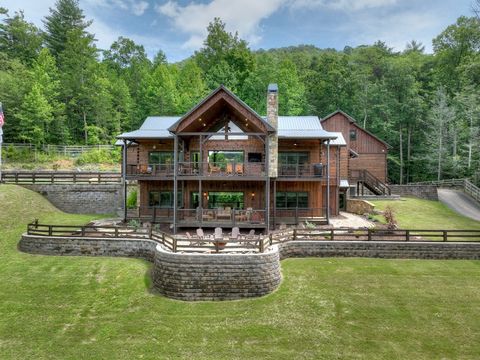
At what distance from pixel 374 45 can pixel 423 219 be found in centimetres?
4746

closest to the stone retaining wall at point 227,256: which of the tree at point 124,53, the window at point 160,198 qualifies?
the window at point 160,198

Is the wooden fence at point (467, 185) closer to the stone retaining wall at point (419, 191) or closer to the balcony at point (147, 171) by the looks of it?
the stone retaining wall at point (419, 191)

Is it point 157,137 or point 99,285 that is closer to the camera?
point 99,285

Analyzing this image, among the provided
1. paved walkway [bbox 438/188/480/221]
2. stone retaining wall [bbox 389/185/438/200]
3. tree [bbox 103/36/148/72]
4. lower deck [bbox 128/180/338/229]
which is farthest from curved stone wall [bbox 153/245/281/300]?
tree [bbox 103/36/148/72]

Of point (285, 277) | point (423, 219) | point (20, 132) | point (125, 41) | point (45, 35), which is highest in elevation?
point (125, 41)

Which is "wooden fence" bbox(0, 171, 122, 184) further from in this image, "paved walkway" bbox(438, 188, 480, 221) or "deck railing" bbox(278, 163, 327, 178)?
"paved walkway" bbox(438, 188, 480, 221)

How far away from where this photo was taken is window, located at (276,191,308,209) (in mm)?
22328

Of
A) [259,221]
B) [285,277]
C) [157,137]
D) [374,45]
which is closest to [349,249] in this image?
[285,277]

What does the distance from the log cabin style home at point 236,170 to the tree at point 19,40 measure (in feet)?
127

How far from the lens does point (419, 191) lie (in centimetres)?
3005

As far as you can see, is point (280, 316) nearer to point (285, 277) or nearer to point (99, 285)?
point (285, 277)

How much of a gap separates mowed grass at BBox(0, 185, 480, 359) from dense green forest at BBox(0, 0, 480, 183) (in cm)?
2661

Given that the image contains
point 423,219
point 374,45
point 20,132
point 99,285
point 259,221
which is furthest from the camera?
point 374,45

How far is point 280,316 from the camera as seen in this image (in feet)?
39.2
